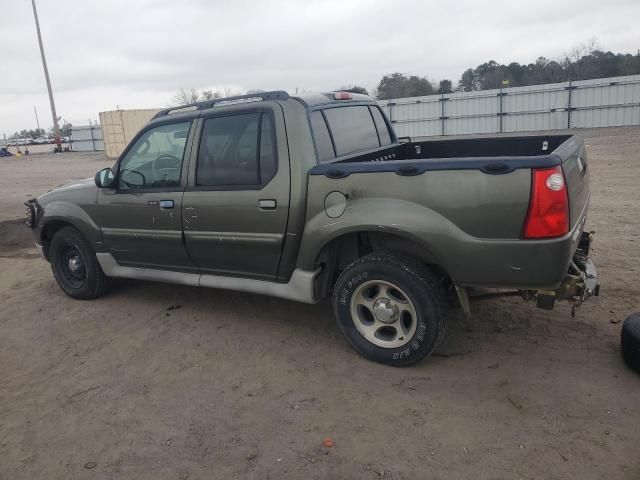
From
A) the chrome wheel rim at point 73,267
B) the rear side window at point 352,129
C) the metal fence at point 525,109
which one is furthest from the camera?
the metal fence at point 525,109

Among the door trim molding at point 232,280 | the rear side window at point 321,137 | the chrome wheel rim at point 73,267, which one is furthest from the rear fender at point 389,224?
the chrome wheel rim at point 73,267

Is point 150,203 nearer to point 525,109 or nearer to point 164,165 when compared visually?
point 164,165

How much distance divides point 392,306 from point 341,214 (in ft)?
2.39

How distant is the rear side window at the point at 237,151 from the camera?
4023mm

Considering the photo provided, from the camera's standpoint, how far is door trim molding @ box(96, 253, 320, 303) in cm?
399

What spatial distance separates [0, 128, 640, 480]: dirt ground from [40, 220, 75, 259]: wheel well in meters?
0.78

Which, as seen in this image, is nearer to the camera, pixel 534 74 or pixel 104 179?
pixel 104 179

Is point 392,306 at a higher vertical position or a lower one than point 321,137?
lower

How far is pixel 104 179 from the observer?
4883 mm

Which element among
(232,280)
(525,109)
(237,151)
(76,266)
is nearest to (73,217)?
(76,266)

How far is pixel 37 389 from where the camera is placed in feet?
12.3

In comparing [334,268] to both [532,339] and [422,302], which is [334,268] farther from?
[532,339]

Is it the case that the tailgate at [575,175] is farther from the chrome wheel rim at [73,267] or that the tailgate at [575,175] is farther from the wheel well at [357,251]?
the chrome wheel rim at [73,267]

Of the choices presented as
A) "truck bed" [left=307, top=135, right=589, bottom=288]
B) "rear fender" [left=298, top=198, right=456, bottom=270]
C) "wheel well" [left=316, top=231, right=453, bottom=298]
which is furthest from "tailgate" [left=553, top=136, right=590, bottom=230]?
"wheel well" [left=316, top=231, right=453, bottom=298]
